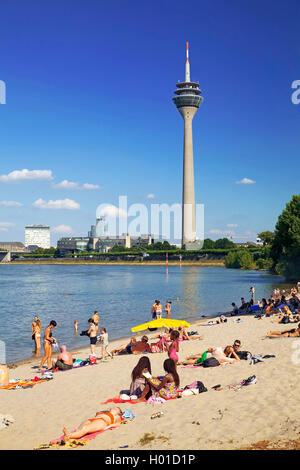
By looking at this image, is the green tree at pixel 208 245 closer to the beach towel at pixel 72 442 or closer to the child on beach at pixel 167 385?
the child on beach at pixel 167 385

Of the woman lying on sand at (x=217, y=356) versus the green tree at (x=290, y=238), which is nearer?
the woman lying on sand at (x=217, y=356)

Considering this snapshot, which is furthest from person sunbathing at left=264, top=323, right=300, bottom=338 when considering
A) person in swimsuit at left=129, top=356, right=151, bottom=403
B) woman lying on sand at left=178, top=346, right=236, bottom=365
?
person in swimsuit at left=129, top=356, right=151, bottom=403

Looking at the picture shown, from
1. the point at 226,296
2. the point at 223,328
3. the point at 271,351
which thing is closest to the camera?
the point at 271,351

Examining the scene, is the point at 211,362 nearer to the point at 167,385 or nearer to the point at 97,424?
the point at 167,385

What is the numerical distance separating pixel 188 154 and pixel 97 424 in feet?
600

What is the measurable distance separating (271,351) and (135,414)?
6662 mm

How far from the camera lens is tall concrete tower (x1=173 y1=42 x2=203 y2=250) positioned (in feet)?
615

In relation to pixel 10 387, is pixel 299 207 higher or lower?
higher

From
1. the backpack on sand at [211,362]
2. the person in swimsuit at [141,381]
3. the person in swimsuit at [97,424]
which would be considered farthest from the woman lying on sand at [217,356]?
the person in swimsuit at [97,424]

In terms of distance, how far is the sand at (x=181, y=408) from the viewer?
826 cm

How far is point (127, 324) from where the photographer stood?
31.4 meters

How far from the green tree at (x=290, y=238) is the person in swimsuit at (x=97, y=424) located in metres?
57.8

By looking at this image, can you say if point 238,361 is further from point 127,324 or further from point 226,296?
point 226,296
